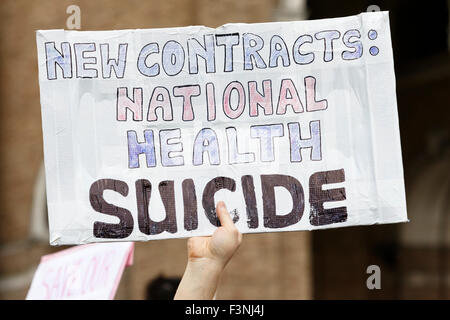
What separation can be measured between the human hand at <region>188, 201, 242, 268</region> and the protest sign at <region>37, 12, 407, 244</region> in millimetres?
97

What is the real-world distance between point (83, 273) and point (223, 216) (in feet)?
3.65

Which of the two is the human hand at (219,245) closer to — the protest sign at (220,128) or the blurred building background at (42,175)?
the protest sign at (220,128)

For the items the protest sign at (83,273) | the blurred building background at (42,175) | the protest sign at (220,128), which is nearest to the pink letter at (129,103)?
the protest sign at (220,128)

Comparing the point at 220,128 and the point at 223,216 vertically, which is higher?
the point at 220,128

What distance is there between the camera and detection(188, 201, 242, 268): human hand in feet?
7.82

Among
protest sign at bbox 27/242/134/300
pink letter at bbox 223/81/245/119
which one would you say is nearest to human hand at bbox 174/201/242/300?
→ pink letter at bbox 223/81/245/119

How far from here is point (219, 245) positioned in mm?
2391

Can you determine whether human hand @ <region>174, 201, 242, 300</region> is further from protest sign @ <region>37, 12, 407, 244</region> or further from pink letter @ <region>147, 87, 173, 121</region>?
pink letter @ <region>147, 87, 173, 121</region>

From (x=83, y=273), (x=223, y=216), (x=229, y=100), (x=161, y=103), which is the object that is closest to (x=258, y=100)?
(x=229, y=100)

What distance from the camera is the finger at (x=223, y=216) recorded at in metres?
2.48

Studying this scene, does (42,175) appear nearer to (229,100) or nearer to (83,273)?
(83,273)

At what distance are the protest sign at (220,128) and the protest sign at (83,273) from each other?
743 millimetres

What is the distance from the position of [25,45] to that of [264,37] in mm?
4804

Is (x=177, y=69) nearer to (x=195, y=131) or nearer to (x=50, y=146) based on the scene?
(x=195, y=131)
